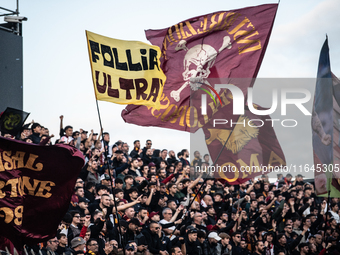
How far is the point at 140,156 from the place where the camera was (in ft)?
51.0

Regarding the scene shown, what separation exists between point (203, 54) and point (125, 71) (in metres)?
1.81

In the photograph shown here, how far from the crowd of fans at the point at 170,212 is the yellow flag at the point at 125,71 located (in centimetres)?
116

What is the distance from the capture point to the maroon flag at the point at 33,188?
7160 millimetres

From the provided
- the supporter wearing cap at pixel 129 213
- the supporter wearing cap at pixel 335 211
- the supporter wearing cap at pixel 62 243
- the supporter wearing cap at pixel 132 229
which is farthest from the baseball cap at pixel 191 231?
the supporter wearing cap at pixel 335 211

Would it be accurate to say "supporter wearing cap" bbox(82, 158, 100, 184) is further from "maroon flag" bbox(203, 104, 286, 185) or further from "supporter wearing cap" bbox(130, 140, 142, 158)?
"supporter wearing cap" bbox(130, 140, 142, 158)

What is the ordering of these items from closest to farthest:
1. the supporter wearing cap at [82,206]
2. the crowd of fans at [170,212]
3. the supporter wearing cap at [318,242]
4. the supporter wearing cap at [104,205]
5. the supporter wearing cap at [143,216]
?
the crowd of fans at [170,212]
the supporter wearing cap at [82,206]
the supporter wearing cap at [104,205]
the supporter wearing cap at [143,216]
the supporter wearing cap at [318,242]

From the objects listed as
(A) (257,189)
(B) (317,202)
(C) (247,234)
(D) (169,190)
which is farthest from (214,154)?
(B) (317,202)

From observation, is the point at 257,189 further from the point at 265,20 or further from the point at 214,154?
the point at 265,20

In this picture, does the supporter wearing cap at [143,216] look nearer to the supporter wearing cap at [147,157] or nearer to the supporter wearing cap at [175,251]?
the supporter wearing cap at [175,251]

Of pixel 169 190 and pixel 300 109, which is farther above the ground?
pixel 300 109

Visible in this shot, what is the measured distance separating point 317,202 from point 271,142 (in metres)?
5.51

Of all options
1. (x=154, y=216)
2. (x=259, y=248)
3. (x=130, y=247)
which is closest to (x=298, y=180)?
(x=259, y=248)

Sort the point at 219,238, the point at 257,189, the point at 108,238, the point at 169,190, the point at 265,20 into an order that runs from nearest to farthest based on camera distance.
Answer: the point at 108,238 < the point at 265,20 < the point at 219,238 < the point at 169,190 < the point at 257,189

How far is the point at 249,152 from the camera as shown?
43.4 ft
